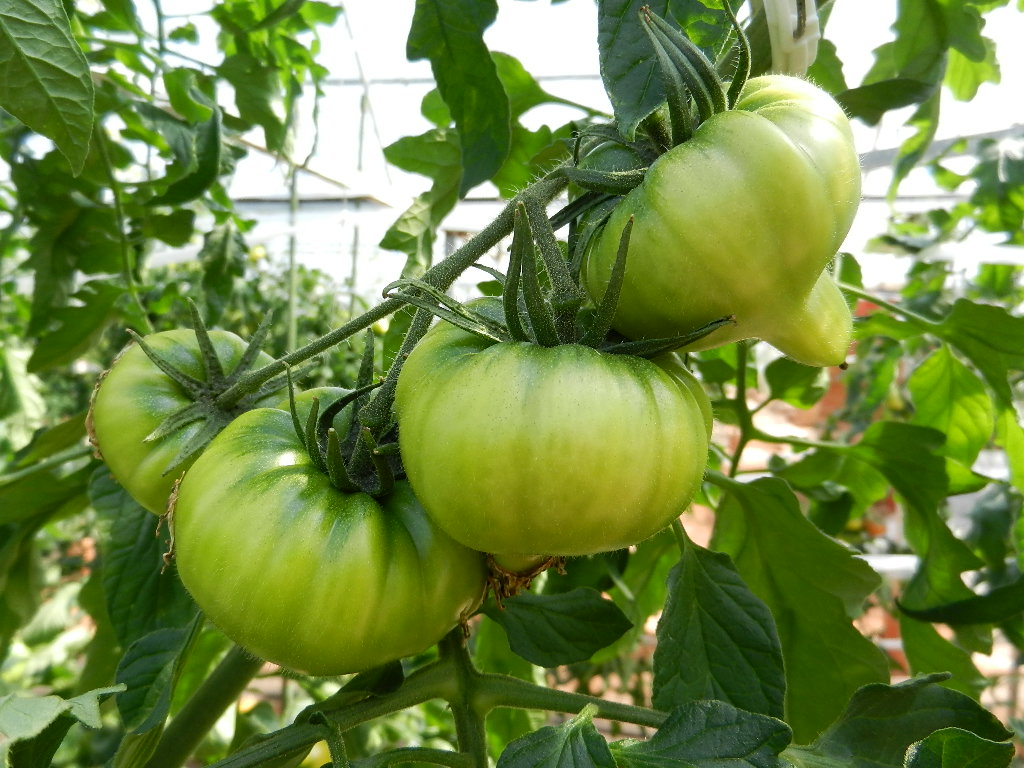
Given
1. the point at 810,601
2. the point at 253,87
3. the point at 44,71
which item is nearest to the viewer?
the point at 44,71

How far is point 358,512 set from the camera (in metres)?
0.39

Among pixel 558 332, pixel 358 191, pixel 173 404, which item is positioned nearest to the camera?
pixel 558 332

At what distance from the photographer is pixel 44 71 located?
418 millimetres

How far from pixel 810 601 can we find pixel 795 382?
291 mm

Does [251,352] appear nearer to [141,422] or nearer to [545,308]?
[141,422]

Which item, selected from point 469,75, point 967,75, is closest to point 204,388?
point 469,75

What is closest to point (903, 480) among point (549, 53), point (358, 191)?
point (358, 191)

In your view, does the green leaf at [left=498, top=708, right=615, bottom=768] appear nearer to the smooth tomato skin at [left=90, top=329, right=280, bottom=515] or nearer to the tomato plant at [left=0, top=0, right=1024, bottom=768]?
the tomato plant at [left=0, top=0, right=1024, bottom=768]

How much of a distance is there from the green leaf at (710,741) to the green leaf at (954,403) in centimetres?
49

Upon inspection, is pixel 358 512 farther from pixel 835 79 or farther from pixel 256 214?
pixel 256 214

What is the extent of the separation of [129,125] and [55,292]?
0.22 metres

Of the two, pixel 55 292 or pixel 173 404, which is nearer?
pixel 173 404

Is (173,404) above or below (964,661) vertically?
above

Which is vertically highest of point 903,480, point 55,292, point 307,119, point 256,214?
point 307,119
